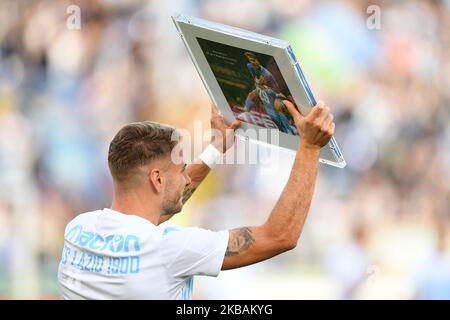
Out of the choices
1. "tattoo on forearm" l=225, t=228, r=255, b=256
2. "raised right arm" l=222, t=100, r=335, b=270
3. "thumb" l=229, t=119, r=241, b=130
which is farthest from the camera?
"thumb" l=229, t=119, r=241, b=130

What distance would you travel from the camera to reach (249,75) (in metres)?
2.53

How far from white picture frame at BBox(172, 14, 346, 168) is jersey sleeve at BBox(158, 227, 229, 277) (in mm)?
489

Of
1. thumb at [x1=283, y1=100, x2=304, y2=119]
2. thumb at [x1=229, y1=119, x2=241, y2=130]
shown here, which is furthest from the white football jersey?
thumb at [x1=229, y1=119, x2=241, y2=130]

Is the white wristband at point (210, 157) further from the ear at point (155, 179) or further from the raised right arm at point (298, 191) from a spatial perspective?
the raised right arm at point (298, 191)

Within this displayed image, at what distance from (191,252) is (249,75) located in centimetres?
61

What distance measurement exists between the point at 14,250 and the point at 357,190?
280 centimetres

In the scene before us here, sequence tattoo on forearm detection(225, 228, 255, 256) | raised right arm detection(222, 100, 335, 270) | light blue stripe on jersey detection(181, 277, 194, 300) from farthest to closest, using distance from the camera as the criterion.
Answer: light blue stripe on jersey detection(181, 277, 194, 300) < tattoo on forearm detection(225, 228, 255, 256) < raised right arm detection(222, 100, 335, 270)

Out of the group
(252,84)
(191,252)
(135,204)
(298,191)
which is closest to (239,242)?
(191,252)

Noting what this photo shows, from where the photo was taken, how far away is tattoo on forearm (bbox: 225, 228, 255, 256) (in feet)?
7.72

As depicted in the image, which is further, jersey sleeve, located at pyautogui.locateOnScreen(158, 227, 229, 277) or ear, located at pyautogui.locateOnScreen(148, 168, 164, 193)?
ear, located at pyautogui.locateOnScreen(148, 168, 164, 193)

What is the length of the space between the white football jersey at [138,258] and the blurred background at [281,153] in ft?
11.9

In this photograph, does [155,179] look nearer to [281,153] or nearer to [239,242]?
[239,242]

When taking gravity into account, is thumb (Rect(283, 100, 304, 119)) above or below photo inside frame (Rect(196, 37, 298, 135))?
below

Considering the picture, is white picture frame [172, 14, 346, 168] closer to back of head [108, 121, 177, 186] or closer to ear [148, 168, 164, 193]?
back of head [108, 121, 177, 186]
